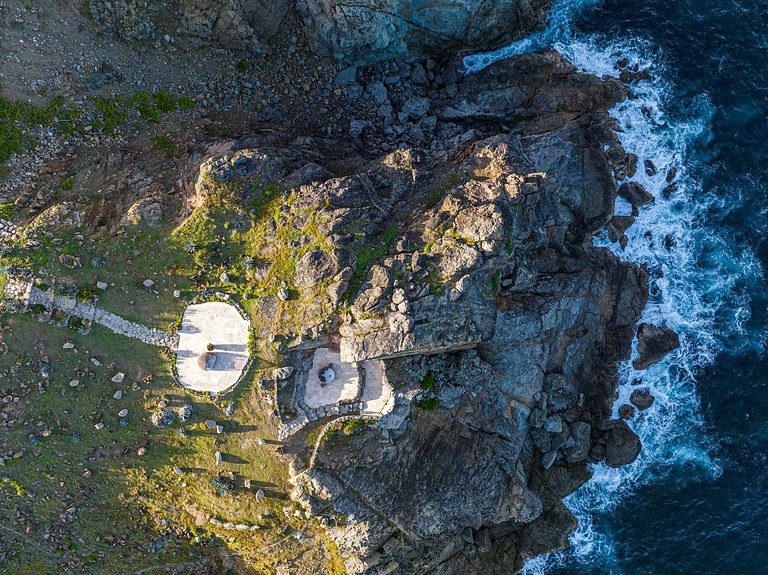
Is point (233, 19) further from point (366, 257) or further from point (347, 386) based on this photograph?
point (347, 386)

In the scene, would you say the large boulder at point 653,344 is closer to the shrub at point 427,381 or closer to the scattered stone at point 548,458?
the scattered stone at point 548,458

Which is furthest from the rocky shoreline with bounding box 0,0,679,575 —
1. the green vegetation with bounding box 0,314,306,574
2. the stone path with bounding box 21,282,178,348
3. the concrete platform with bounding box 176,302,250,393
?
the stone path with bounding box 21,282,178,348

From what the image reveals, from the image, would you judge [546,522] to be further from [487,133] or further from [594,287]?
[487,133]

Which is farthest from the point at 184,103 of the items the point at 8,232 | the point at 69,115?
the point at 8,232

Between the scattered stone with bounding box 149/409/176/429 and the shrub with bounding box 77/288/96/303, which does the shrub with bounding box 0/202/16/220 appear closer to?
the shrub with bounding box 77/288/96/303

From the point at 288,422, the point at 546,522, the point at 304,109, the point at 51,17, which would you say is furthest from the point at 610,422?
the point at 51,17

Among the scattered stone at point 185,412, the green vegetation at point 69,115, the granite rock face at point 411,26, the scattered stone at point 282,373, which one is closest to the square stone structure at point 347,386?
the scattered stone at point 282,373

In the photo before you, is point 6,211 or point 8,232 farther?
point 6,211
